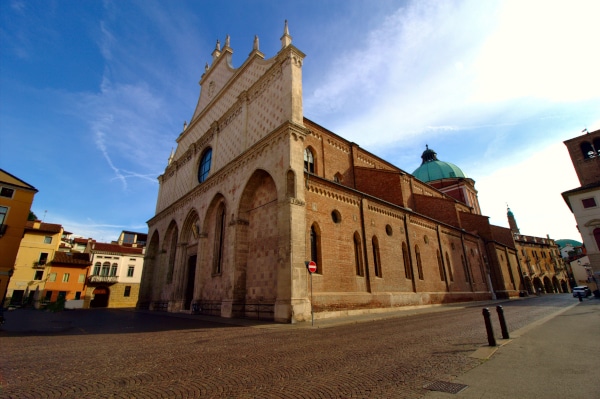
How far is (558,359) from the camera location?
444cm

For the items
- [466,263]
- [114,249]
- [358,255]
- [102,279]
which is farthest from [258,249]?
[114,249]

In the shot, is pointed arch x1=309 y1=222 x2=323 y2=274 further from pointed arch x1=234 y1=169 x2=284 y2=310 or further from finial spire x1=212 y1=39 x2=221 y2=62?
finial spire x1=212 y1=39 x2=221 y2=62

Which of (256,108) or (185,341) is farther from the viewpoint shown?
(256,108)

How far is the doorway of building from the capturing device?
20.1 metres

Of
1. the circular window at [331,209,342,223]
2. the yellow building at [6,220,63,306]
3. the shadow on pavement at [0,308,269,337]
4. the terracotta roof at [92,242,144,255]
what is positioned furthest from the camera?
the terracotta roof at [92,242,144,255]

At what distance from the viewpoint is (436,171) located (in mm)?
42750

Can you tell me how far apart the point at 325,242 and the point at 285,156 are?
4.82m

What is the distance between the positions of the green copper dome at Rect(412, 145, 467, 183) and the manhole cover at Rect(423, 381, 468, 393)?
42.8m

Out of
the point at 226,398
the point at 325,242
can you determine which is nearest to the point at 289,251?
the point at 325,242

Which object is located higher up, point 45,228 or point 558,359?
point 45,228

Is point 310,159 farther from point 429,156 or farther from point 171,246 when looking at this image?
point 429,156

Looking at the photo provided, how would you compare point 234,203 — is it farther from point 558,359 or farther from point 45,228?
point 45,228

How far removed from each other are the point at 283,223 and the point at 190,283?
11858 mm

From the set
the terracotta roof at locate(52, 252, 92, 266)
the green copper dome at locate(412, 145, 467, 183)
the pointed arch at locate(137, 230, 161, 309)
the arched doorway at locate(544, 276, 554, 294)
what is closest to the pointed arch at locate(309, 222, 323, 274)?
the pointed arch at locate(137, 230, 161, 309)
